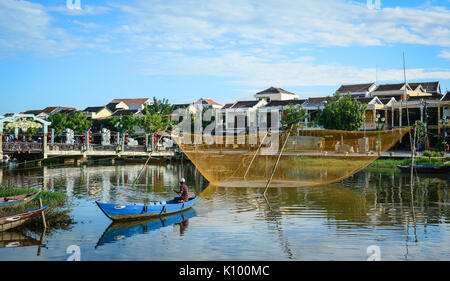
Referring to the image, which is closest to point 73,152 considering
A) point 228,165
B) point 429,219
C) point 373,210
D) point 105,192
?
point 105,192

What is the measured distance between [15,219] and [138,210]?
3274mm

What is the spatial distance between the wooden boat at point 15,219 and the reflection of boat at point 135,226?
1.92 m

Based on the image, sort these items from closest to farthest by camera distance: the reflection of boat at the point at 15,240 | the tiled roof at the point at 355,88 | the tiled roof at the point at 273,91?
the reflection of boat at the point at 15,240 < the tiled roof at the point at 355,88 < the tiled roof at the point at 273,91

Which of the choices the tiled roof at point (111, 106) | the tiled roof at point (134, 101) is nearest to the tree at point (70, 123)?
the tiled roof at point (111, 106)

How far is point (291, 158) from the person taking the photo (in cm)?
3022

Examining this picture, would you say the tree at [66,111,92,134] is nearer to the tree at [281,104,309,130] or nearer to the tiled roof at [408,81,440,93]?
the tree at [281,104,309,130]

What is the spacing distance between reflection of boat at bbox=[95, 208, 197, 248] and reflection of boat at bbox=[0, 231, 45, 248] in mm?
1652

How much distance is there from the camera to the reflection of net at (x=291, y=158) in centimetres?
1919

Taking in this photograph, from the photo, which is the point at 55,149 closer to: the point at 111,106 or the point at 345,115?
the point at 345,115

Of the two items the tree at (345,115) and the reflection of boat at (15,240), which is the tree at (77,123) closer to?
the tree at (345,115)

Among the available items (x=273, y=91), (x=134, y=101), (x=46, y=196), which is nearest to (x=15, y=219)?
(x=46, y=196)
